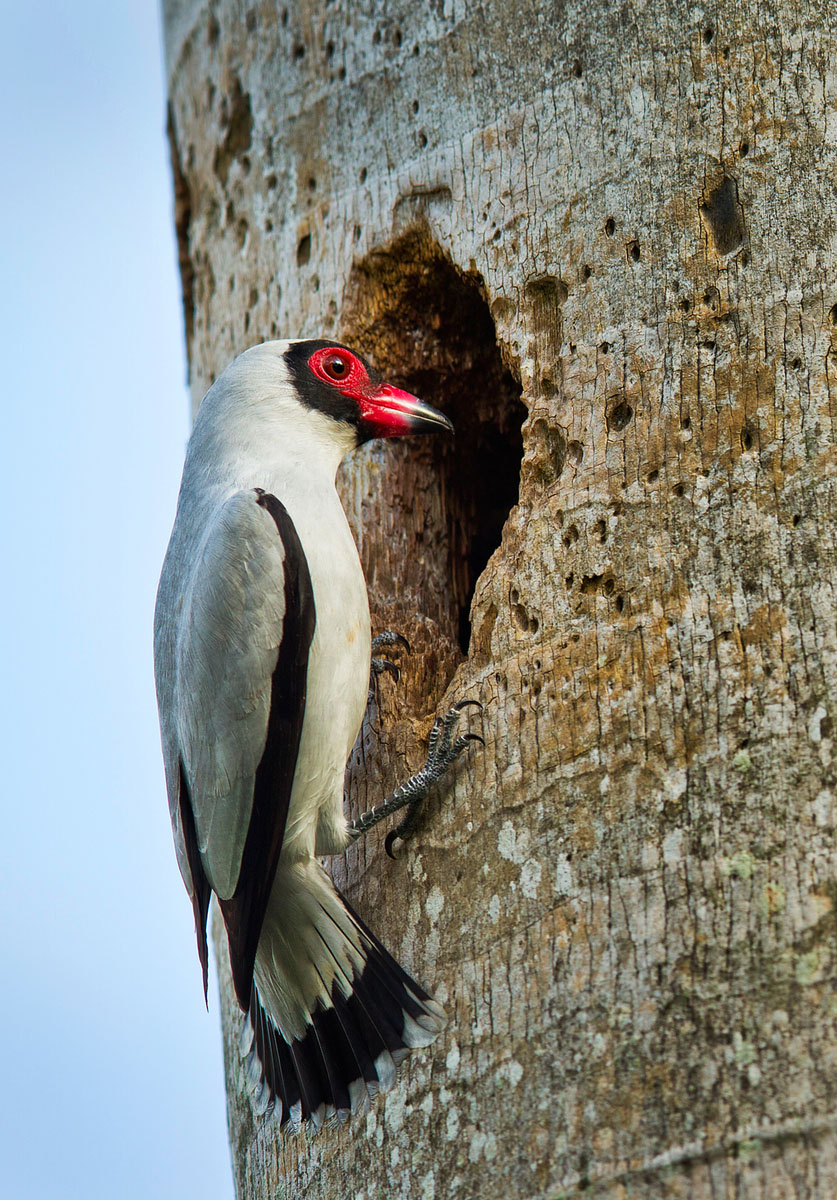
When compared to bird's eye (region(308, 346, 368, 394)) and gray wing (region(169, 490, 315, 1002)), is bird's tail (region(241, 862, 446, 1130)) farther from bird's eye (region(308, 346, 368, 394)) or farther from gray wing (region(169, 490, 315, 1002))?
bird's eye (region(308, 346, 368, 394))

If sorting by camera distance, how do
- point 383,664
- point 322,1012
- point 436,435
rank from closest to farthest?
point 322,1012 → point 383,664 → point 436,435

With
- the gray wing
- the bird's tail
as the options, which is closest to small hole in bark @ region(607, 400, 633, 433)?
the gray wing

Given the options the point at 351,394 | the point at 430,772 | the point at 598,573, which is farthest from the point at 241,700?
the point at 351,394

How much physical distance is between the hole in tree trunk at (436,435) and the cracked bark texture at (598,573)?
0.05 ft

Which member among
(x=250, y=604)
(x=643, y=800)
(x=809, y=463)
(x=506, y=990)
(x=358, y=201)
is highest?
(x=358, y=201)

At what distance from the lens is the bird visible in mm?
3252

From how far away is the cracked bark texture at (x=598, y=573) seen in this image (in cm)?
262

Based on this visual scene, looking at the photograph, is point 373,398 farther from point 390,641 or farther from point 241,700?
point 241,700

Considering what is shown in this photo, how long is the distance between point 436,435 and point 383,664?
967 millimetres

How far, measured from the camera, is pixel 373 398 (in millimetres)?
4055

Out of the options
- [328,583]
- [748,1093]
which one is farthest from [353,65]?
[748,1093]

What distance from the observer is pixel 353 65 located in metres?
4.19

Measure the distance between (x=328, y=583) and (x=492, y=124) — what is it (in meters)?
1.37

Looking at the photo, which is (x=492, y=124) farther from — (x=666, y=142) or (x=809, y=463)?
(x=809, y=463)
